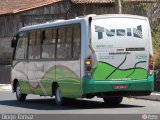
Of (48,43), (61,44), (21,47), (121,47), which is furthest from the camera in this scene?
(21,47)

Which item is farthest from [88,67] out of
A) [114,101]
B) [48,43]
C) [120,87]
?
[48,43]

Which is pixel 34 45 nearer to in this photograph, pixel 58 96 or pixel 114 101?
pixel 58 96

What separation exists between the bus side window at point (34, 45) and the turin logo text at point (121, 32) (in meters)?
3.54

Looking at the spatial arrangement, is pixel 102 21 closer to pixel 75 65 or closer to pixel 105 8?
pixel 75 65

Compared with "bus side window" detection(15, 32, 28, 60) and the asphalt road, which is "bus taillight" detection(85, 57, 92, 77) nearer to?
the asphalt road

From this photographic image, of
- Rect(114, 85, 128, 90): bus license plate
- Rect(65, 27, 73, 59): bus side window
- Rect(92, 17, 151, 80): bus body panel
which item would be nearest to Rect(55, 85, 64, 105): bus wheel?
Rect(65, 27, 73, 59): bus side window

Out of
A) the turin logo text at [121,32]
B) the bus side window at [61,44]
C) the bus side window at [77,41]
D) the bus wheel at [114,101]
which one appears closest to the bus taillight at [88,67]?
the bus side window at [77,41]

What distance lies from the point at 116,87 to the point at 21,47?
5797 millimetres

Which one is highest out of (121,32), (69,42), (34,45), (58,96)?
(121,32)

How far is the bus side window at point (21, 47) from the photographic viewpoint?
79.8 ft

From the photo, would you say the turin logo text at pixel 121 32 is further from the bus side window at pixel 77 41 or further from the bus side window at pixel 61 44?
the bus side window at pixel 61 44

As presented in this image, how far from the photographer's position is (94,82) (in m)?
19.9

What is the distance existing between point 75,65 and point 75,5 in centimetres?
2832

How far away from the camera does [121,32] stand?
20250 millimetres
